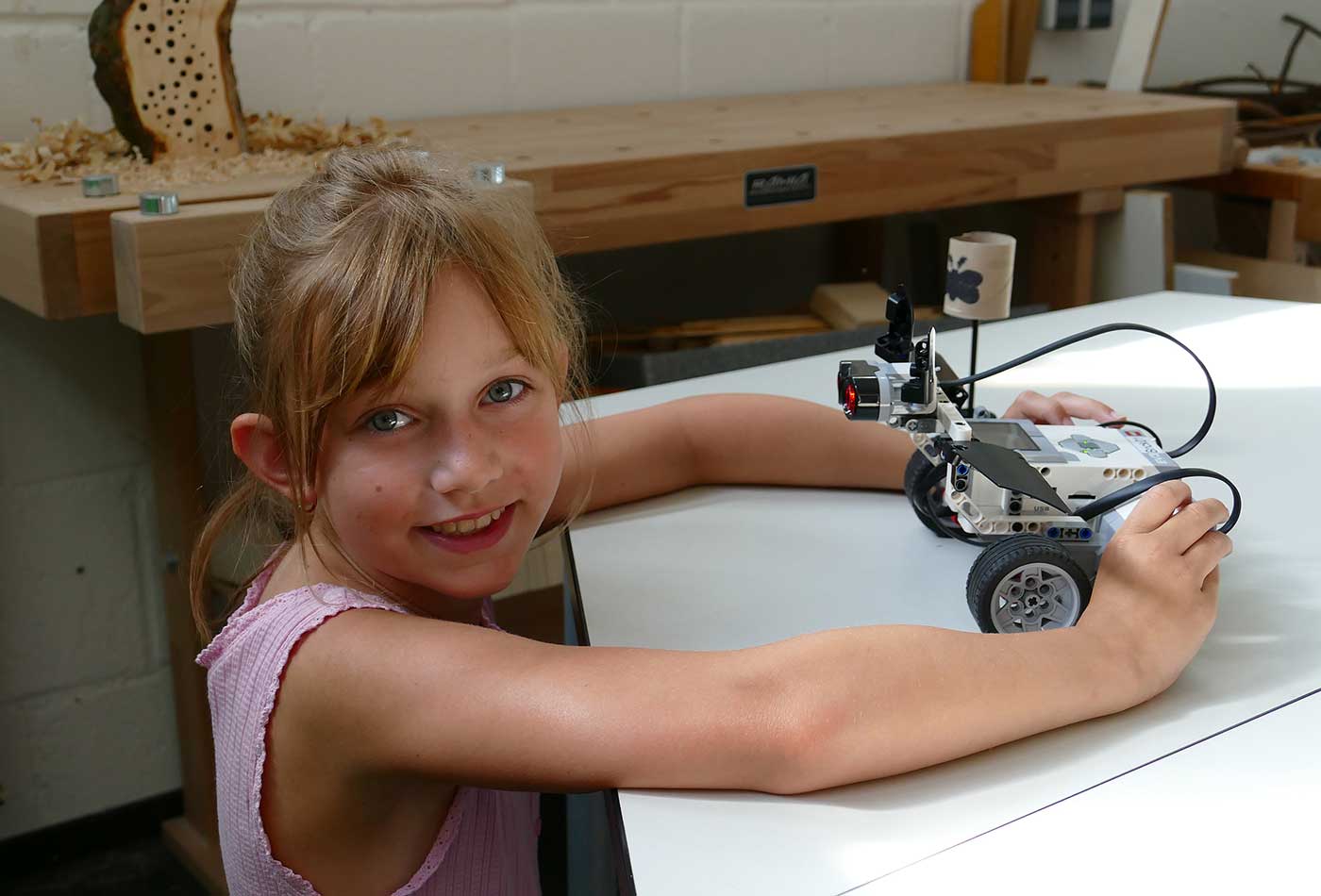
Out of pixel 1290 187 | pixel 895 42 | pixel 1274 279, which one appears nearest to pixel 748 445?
pixel 1274 279

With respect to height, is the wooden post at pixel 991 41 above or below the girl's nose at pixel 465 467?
above

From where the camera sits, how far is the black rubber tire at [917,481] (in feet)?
3.08

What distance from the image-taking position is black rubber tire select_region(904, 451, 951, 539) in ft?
3.08

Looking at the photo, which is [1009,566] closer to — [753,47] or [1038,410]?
[1038,410]

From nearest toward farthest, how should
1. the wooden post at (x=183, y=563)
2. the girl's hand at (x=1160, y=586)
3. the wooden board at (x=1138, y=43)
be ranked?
1. the girl's hand at (x=1160, y=586)
2. the wooden post at (x=183, y=563)
3. the wooden board at (x=1138, y=43)

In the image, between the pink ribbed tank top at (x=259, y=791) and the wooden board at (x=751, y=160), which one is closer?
the pink ribbed tank top at (x=259, y=791)

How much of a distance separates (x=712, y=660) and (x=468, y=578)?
18 cm

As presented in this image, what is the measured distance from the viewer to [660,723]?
64 centimetres

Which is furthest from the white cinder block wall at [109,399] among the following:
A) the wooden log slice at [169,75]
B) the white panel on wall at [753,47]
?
the wooden log slice at [169,75]

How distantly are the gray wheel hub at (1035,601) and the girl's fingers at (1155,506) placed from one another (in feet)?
0.19

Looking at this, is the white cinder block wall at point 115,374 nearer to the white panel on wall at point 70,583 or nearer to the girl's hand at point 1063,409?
the white panel on wall at point 70,583

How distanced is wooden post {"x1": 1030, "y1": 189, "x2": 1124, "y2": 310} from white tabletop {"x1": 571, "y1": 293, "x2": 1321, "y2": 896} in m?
0.75

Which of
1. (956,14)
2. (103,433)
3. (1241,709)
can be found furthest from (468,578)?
(956,14)

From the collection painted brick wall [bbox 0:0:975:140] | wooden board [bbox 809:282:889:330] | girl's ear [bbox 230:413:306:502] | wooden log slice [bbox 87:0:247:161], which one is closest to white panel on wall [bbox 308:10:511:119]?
painted brick wall [bbox 0:0:975:140]
